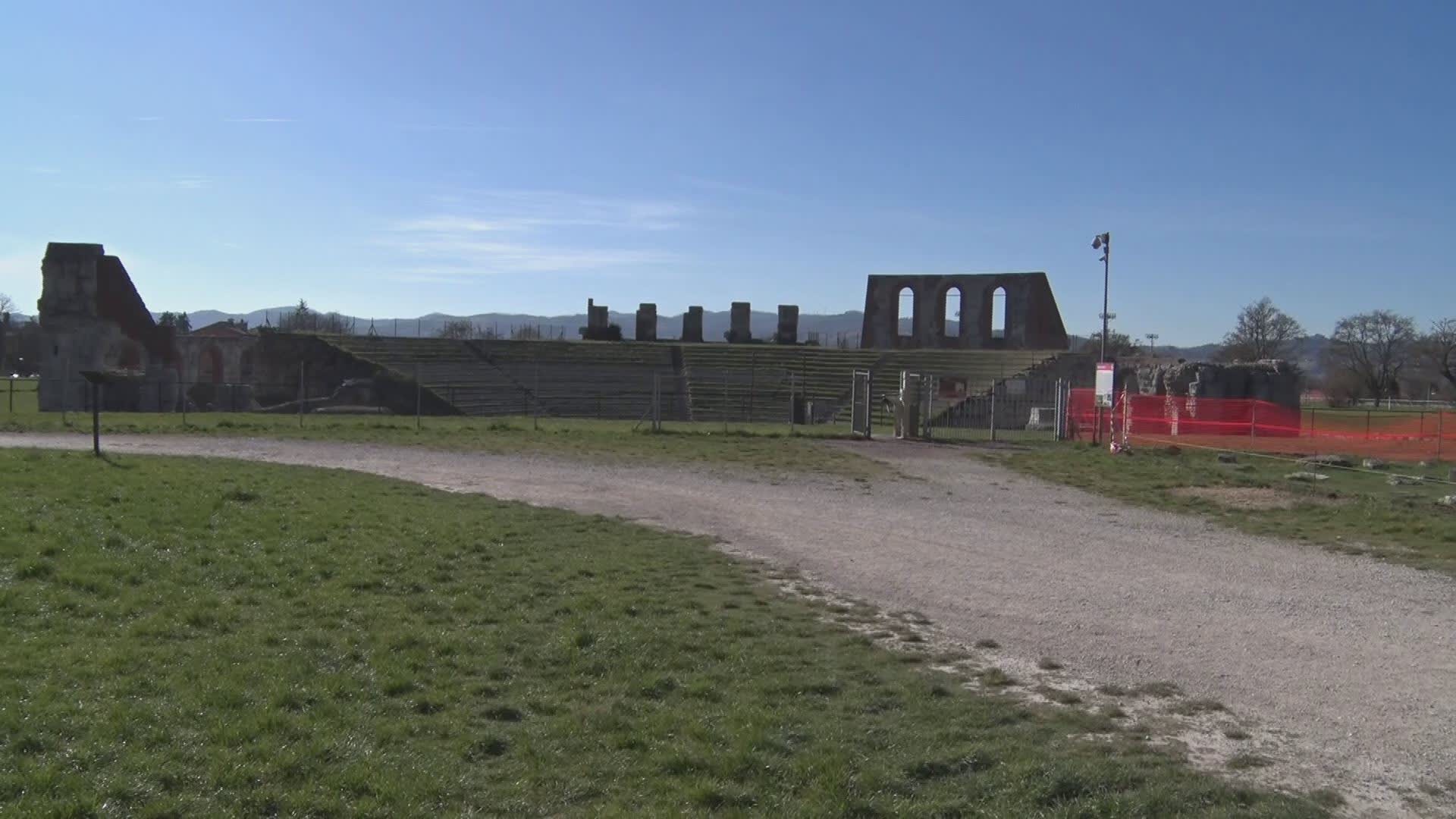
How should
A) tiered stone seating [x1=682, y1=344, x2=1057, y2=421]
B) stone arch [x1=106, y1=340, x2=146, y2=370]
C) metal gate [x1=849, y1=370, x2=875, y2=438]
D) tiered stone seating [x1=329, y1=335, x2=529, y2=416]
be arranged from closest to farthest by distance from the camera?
metal gate [x1=849, y1=370, x2=875, y2=438]
stone arch [x1=106, y1=340, x2=146, y2=370]
tiered stone seating [x1=329, y1=335, x2=529, y2=416]
tiered stone seating [x1=682, y1=344, x2=1057, y2=421]

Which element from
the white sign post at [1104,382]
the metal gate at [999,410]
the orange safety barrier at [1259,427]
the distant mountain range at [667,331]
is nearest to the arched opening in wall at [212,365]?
the distant mountain range at [667,331]

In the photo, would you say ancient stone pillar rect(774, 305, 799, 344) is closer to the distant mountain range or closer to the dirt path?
the distant mountain range

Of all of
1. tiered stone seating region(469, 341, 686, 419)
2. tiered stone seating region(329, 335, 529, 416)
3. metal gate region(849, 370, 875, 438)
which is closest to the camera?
metal gate region(849, 370, 875, 438)

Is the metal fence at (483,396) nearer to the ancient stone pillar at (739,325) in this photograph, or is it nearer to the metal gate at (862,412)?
the metal gate at (862,412)

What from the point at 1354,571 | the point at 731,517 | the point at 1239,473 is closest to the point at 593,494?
the point at 731,517

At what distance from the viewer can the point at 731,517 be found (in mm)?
14422

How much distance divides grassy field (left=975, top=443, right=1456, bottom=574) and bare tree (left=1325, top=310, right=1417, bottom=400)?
53951mm

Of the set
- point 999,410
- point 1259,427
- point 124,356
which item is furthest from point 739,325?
point 1259,427

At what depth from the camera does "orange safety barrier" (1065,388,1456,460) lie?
Result: 2705 centimetres

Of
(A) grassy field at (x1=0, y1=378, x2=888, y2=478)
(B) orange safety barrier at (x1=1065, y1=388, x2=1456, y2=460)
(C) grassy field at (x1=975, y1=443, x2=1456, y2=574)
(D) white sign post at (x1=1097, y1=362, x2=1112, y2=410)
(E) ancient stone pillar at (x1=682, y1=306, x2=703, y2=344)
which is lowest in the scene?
(C) grassy field at (x1=975, y1=443, x2=1456, y2=574)

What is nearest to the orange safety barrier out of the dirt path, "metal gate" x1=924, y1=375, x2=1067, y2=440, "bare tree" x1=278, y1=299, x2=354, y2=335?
"metal gate" x1=924, y1=375, x2=1067, y2=440

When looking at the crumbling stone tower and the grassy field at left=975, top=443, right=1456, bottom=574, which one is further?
the crumbling stone tower

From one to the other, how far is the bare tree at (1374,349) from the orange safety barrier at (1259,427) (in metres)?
35.0

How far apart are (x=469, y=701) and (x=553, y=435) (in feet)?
73.4
